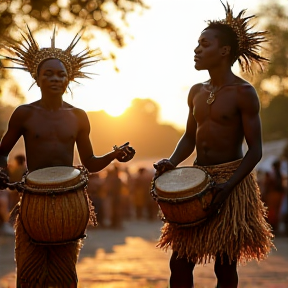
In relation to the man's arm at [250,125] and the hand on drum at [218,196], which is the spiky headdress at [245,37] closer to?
the man's arm at [250,125]

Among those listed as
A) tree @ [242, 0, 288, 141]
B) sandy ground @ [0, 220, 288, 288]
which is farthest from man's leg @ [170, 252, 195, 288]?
tree @ [242, 0, 288, 141]

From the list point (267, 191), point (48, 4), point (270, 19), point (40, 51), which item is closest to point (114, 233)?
point (267, 191)

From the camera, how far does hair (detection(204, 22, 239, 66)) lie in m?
5.95

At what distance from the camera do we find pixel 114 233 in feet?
60.9

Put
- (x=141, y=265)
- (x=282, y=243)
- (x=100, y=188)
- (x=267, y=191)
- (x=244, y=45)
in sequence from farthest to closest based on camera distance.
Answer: (x=100, y=188)
(x=267, y=191)
(x=282, y=243)
(x=141, y=265)
(x=244, y=45)

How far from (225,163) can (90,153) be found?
43.2 inches

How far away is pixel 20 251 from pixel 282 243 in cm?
1127

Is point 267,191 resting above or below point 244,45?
below

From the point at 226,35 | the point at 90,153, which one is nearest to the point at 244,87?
the point at 226,35

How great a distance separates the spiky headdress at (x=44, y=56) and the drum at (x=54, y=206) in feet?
3.11

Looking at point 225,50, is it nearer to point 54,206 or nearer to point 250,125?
point 250,125

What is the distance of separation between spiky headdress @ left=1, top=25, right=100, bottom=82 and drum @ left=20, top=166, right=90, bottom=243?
95 centimetres

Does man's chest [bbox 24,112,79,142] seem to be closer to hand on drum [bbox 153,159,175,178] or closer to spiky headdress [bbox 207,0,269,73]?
hand on drum [bbox 153,159,175,178]

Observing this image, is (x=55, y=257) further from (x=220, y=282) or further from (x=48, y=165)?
(x=220, y=282)
